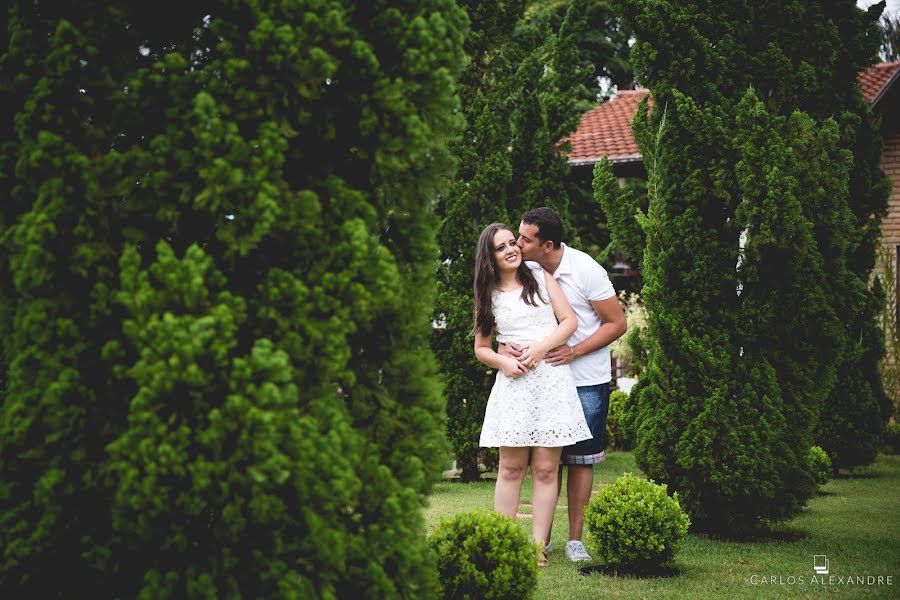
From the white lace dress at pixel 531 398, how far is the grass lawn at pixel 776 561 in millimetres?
755

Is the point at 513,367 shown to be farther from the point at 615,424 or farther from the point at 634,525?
the point at 615,424

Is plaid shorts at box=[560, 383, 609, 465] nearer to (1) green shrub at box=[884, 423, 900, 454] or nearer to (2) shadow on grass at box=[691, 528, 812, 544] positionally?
(2) shadow on grass at box=[691, 528, 812, 544]

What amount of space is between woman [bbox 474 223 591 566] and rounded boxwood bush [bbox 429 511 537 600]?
52.3 inches

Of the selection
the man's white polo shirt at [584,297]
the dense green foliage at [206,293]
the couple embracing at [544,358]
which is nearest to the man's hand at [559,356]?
the couple embracing at [544,358]

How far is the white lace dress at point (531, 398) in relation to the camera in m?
5.34

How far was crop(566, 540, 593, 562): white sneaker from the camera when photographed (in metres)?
5.66

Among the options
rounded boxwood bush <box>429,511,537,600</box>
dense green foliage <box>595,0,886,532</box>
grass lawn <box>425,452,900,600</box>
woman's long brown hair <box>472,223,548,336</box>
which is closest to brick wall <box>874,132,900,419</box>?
grass lawn <box>425,452,900,600</box>

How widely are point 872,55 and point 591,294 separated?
10.9ft

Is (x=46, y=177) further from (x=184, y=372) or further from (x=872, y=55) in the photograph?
(x=872, y=55)

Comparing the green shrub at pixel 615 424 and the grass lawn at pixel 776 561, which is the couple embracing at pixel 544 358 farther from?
the green shrub at pixel 615 424

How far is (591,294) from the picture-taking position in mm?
5871

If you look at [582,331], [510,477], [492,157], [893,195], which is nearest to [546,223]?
[582,331]

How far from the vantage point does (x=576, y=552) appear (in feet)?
18.6

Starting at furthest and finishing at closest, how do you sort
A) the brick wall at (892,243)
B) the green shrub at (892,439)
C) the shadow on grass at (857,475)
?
the brick wall at (892,243), the green shrub at (892,439), the shadow on grass at (857,475)
